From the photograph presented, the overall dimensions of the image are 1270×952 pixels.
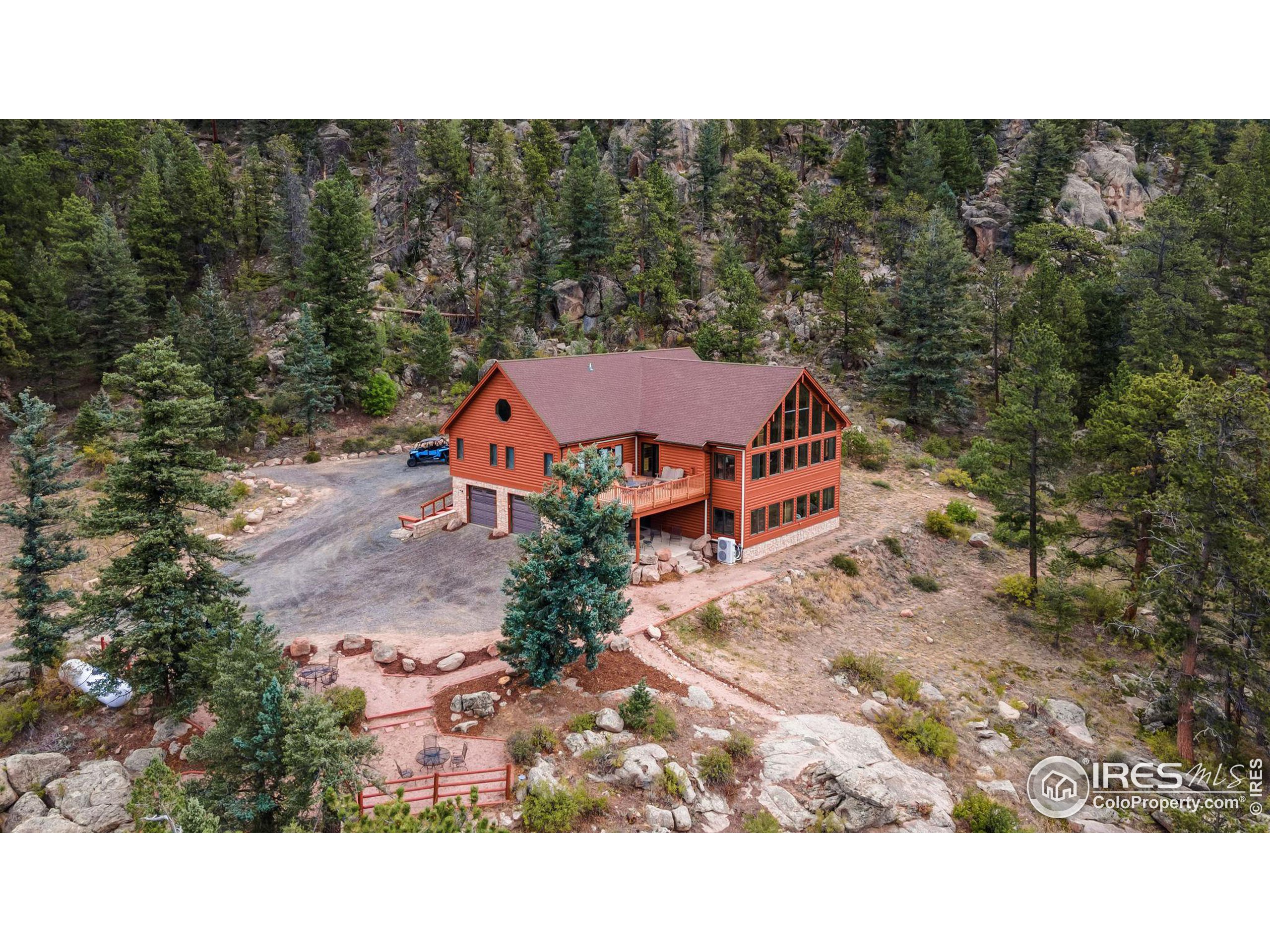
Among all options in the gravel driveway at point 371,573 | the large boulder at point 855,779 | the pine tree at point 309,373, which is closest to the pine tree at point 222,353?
the pine tree at point 309,373

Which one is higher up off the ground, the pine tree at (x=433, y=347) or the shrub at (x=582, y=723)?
the pine tree at (x=433, y=347)

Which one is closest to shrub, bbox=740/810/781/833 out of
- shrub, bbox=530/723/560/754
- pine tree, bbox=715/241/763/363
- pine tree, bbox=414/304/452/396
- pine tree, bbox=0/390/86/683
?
shrub, bbox=530/723/560/754

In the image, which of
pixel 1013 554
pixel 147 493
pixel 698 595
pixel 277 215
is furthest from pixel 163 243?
pixel 1013 554

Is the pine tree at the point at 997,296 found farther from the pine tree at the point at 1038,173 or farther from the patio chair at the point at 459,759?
the patio chair at the point at 459,759

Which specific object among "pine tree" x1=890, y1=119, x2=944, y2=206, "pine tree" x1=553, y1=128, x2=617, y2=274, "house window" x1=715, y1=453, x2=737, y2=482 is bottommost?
"house window" x1=715, y1=453, x2=737, y2=482

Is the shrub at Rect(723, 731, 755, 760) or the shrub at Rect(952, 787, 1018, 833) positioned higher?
the shrub at Rect(723, 731, 755, 760)

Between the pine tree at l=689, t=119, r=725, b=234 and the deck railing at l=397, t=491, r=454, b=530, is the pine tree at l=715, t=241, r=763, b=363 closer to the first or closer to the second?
the deck railing at l=397, t=491, r=454, b=530
